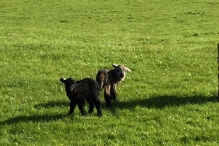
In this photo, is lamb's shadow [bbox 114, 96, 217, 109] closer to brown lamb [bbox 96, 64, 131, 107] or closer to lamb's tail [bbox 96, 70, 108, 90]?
brown lamb [bbox 96, 64, 131, 107]

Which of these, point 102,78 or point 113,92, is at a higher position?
point 102,78

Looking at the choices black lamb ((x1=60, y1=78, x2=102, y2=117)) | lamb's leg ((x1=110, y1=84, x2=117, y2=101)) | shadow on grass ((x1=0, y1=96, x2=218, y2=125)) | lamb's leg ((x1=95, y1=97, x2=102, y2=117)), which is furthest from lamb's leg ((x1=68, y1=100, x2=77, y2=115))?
lamb's leg ((x1=110, y1=84, x2=117, y2=101))

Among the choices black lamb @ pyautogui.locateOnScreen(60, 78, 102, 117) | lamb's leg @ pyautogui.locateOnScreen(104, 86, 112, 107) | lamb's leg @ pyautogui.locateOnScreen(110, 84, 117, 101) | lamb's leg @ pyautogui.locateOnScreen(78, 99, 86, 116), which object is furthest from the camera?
lamb's leg @ pyautogui.locateOnScreen(110, 84, 117, 101)

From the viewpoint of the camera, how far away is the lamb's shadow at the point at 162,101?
13.7 meters

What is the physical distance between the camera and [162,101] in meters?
14.1

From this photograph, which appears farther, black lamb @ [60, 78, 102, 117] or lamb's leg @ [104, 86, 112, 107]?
lamb's leg @ [104, 86, 112, 107]

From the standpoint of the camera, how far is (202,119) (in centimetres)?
1240

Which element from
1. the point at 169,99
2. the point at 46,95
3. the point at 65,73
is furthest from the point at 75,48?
the point at 169,99

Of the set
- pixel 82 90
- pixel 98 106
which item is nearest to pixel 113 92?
pixel 98 106

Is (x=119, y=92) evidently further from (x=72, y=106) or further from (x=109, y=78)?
(x=72, y=106)

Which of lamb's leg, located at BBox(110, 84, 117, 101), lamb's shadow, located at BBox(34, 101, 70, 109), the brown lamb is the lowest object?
lamb's shadow, located at BBox(34, 101, 70, 109)

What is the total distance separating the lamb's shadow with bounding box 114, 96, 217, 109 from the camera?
13.7 meters

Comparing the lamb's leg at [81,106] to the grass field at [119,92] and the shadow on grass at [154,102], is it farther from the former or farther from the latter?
the shadow on grass at [154,102]

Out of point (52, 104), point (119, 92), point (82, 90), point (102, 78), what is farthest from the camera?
point (119, 92)
